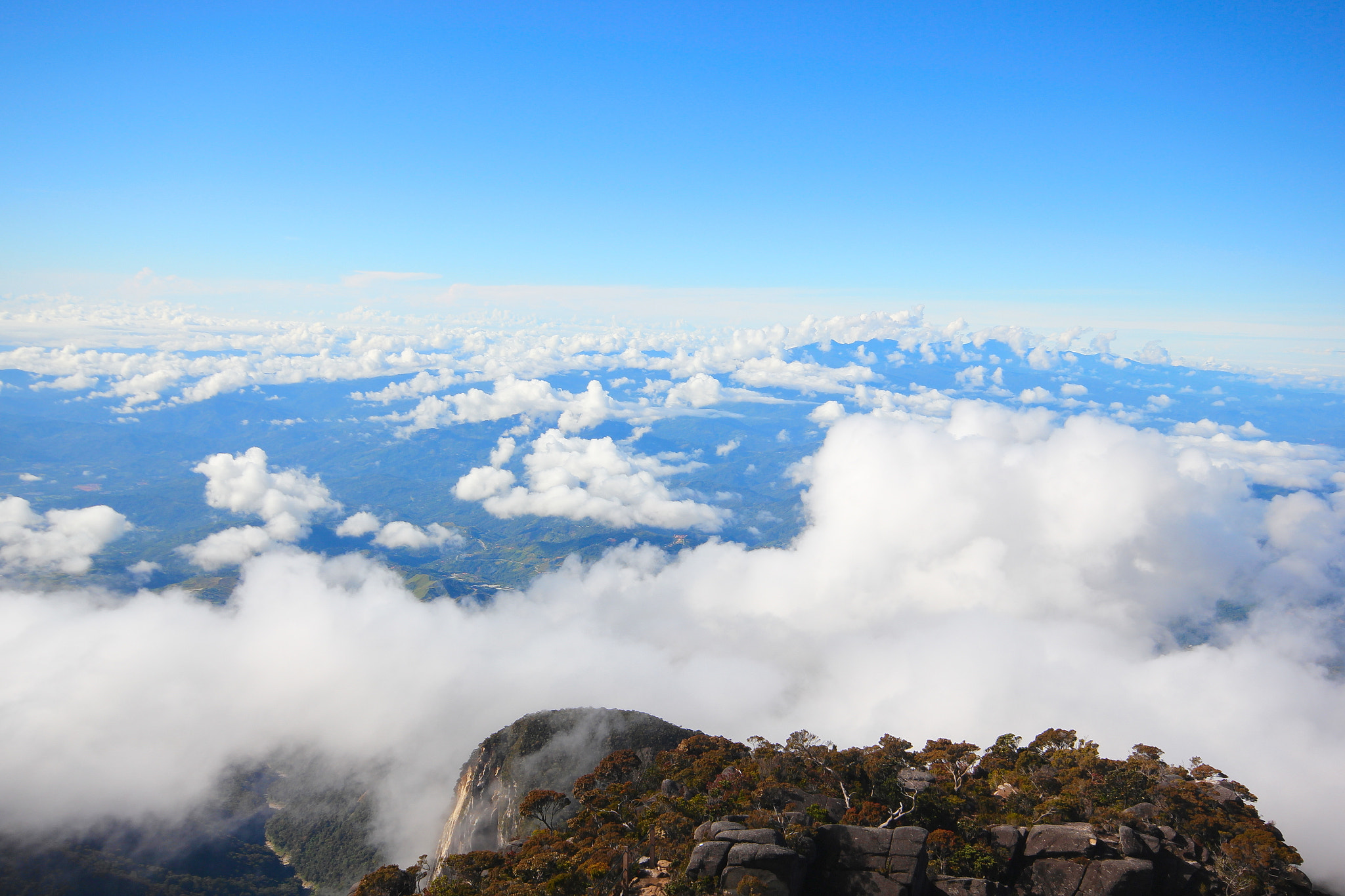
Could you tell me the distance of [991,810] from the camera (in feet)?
165

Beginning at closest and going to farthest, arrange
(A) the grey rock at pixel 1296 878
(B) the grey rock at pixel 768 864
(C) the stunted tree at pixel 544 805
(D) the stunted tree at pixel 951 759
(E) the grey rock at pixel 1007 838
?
(B) the grey rock at pixel 768 864 < (A) the grey rock at pixel 1296 878 < (E) the grey rock at pixel 1007 838 < (D) the stunted tree at pixel 951 759 < (C) the stunted tree at pixel 544 805

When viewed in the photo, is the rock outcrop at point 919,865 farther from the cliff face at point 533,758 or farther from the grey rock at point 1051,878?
the cliff face at point 533,758

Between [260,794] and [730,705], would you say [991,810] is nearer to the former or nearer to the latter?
[730,705]

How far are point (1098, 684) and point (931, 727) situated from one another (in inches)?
2204

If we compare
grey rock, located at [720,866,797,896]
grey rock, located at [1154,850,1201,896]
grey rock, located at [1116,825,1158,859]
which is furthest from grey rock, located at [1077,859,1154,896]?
grey rock, located at [720,866,797,896]

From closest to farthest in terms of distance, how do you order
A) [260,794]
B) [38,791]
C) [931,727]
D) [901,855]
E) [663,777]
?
[901,855]
[663,777]
[931,727]
[38,791]
[260,794]

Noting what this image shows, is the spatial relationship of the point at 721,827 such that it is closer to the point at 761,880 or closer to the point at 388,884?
the point at 761,880

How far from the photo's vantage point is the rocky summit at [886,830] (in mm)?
36000

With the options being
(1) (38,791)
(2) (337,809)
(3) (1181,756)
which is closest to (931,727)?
(3) (1181,756)

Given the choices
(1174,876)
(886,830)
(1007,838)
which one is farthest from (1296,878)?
(886,830)

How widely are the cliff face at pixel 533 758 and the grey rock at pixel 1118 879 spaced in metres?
56.1

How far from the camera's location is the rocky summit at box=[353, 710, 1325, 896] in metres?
36.0

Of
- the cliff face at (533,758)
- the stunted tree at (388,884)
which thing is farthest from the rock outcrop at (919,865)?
the cliff face at (533,758)

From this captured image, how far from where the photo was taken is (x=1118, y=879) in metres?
35.3
